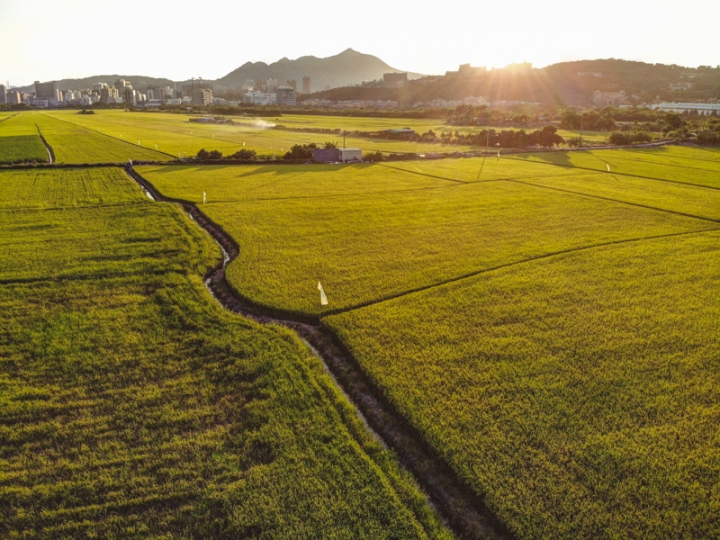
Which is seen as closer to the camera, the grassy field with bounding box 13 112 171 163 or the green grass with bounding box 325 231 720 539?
the green grass with bounding box 325 231 720 539

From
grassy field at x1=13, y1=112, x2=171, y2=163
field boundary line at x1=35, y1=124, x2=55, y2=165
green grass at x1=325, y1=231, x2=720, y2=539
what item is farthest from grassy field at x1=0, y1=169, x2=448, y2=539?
field boundary line at x1=35, y1=124, x2=55, y2=165

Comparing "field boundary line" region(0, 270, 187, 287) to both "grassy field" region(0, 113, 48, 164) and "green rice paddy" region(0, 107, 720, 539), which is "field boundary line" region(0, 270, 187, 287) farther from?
"grassy field" region(0, 113, 48, 164)

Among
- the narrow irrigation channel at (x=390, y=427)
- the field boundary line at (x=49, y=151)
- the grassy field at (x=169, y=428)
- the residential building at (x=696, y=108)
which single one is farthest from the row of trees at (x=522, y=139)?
the residential building at (x=696, y=108)

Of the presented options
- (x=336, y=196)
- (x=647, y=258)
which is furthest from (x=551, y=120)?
(x=647, y=258)

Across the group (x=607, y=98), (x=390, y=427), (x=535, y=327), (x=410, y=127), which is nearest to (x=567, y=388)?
(x=535, y=327)

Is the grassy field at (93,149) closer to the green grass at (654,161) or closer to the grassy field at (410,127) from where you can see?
the grassy field at (410,127)

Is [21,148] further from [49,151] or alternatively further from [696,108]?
[696,108]
